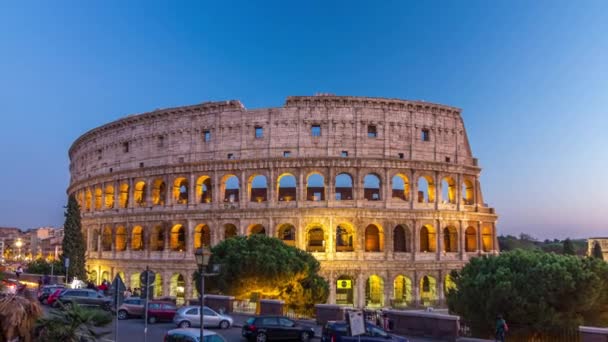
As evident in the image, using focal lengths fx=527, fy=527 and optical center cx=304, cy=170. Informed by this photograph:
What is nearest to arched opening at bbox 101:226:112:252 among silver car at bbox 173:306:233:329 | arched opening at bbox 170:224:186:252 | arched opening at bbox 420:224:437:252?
arched opening at bbox 170:224:186:252

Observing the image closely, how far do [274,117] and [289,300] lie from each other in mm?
17252

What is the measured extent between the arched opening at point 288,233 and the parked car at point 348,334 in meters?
24.4

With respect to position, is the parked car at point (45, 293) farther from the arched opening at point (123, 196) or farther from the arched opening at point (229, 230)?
the arched opening at point (123, 196)

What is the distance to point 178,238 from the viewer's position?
2003 inches

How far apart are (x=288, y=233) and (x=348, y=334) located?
98.2 ft

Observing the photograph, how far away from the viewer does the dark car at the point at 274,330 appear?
848 inches

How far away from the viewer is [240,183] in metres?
46.4

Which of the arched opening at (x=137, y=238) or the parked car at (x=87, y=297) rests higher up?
the arched opening at (x=137, y=238)

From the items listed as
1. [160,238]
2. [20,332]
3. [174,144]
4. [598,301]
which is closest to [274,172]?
[174,144]

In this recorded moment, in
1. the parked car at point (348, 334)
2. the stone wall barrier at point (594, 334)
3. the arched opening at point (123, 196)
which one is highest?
the arched opening at point (123, 196)

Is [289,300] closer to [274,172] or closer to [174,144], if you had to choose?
[274,172]

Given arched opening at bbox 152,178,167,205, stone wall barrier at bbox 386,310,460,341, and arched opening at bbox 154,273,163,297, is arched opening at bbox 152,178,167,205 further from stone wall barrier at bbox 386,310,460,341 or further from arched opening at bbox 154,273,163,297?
stone wall barrier at bbox 386,310,460,341

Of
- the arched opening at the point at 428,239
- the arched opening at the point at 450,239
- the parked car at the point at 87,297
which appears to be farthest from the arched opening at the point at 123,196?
the arched opening at the point at 450,239

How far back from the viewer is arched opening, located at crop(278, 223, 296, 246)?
44.8 meters
